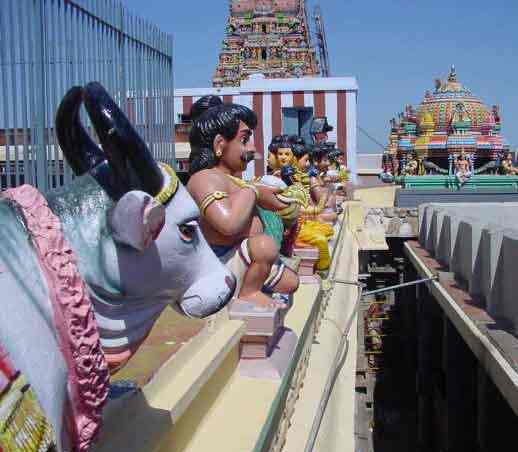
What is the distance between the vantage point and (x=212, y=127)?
3.37 m

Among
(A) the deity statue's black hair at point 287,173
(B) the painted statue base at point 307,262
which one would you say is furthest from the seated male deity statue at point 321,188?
(B) the painted statue base at point 307,262

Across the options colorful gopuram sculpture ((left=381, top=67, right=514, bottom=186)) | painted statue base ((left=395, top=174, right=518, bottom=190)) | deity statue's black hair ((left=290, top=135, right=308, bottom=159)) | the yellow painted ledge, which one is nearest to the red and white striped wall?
painted statue base ((left=395, top=174, right=518, bottom=190))

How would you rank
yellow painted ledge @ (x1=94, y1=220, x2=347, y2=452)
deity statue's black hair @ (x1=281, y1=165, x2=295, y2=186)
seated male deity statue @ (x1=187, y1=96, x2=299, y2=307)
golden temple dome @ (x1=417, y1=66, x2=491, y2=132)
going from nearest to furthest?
yellow painted ledge @ (x1=94, y1=220, x2=347, y2=452)
seated male deity statue @ (x1=187, y1=96, x2=299, y2=307)
deity statue's black hair @ (x1=281, y1=165, x2=295, y2=186)
golden temple dome @ (x1=417, y1=66, x2=491, y2=132)

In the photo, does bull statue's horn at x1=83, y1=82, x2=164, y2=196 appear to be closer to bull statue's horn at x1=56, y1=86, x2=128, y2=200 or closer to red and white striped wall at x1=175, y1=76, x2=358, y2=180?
bull statue's horn at x1=56, y1=86, x2=128, y2=200

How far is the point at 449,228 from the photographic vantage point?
11.0 m

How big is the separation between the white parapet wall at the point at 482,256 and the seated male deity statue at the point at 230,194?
380 cm

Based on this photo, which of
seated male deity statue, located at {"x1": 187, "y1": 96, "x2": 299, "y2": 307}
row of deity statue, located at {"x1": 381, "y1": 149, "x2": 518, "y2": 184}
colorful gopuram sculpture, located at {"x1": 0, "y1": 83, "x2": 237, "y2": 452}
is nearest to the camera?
colorful gopuram sculpture, located at {"x1": 0, "y1": 83, "x2": 237, "y2": 452}

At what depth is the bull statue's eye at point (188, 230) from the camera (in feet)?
6.21

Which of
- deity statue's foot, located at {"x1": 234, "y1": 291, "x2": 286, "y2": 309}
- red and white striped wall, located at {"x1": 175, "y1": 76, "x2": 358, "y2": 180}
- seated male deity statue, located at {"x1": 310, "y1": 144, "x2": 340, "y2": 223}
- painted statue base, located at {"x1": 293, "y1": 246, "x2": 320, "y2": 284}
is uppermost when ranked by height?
red and white striped wall, located at {"x1": 175, "y1": 76, "x2": 358, "y2": 180}

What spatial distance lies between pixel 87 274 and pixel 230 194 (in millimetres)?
1492

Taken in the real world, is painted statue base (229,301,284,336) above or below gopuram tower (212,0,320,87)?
below

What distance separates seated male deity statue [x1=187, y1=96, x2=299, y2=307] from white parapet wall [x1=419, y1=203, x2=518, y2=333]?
3.80 meters

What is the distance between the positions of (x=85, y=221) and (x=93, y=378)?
0.37m

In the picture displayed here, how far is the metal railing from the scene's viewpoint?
381cm
